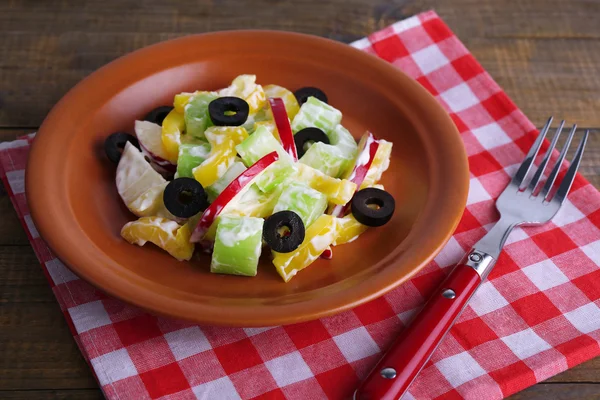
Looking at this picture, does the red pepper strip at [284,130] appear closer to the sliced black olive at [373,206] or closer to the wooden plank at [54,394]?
the sliced black olive at [373,206]

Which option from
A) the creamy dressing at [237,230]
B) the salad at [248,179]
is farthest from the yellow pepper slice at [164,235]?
the creamy dressing at [237,230]

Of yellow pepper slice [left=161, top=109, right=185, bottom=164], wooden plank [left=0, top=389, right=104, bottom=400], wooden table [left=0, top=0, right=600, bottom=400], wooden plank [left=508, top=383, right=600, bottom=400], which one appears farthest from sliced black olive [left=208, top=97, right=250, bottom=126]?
wooden plank [left=508, top=383, right=600, bottom=400]

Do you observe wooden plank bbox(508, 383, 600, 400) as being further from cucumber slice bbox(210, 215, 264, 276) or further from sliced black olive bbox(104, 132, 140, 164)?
sliced black olive bbox(104, 132, 140, 164)

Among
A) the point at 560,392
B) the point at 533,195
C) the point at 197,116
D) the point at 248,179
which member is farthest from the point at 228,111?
the point at 560,392

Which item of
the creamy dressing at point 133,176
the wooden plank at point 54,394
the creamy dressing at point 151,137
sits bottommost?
the wooden plank at point 54,394

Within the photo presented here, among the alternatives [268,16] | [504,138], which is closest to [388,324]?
[504,138]

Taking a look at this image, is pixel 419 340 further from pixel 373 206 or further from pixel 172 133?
pixel 172 133
